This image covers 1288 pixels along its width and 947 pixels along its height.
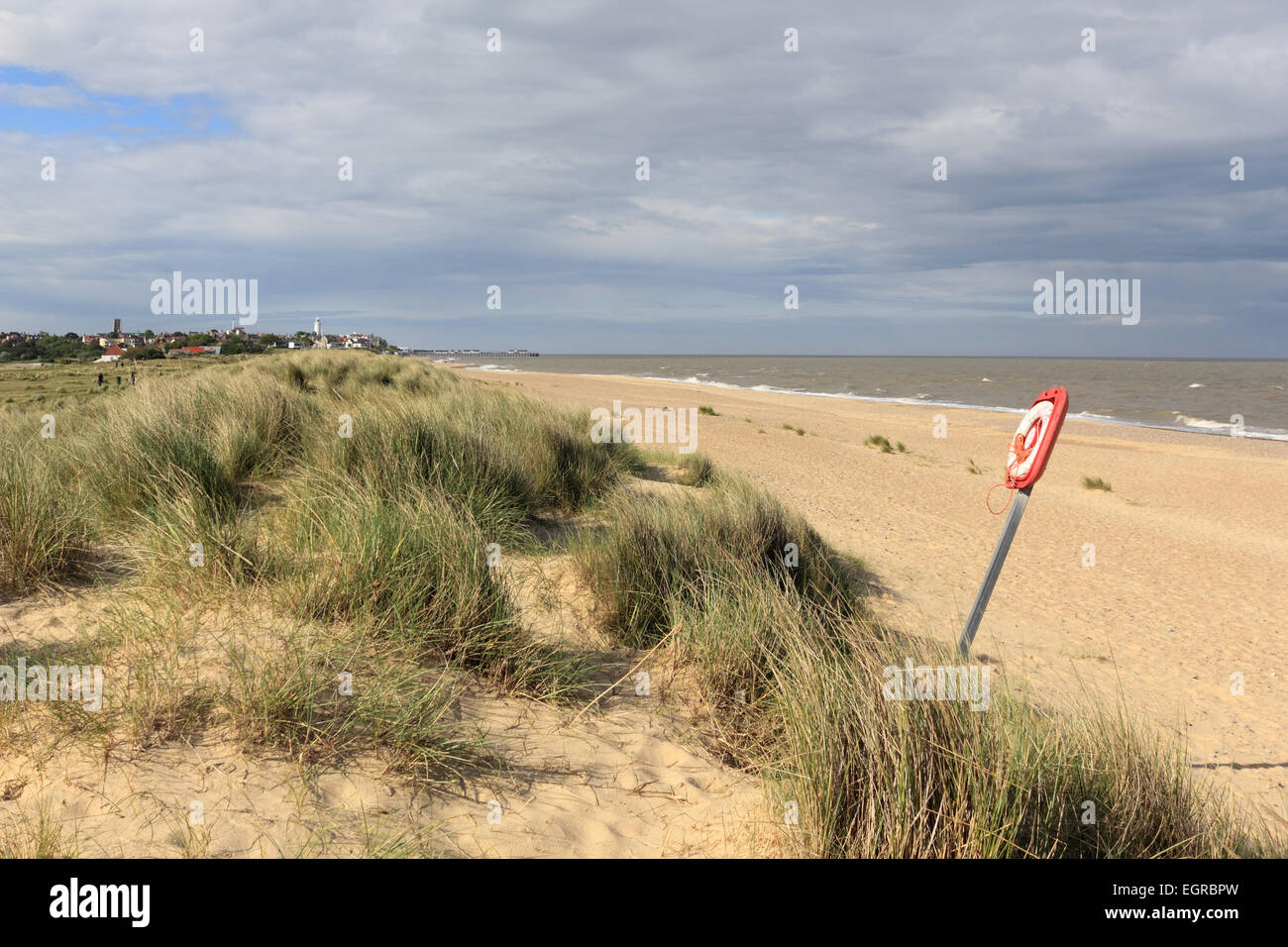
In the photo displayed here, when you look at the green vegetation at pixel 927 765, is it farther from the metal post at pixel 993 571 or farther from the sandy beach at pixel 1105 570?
the sandy beach at pixel 1105 570

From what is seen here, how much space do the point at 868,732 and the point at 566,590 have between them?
2.82 m

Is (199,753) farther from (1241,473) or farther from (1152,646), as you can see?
(1241,473)

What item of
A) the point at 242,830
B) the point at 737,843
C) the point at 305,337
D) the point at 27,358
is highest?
the point at 305,337

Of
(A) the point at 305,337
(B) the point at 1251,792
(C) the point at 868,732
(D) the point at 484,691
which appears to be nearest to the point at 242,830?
(D) the point at 484,691

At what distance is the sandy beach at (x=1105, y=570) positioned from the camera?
547 cm

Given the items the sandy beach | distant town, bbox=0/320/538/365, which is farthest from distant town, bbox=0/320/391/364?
the sandy beach

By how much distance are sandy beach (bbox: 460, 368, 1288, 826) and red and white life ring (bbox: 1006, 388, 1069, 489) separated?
3.00ft

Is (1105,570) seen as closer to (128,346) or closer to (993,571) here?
(993,571)

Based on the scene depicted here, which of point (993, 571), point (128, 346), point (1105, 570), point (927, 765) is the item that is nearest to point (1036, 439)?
point (993, 571)

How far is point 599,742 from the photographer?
3.51 meters

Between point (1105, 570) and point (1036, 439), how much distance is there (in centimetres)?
686

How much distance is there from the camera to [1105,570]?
30.1ft

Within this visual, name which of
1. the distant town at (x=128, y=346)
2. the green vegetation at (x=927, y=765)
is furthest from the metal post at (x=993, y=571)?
the distant town at (x=128, y=346)

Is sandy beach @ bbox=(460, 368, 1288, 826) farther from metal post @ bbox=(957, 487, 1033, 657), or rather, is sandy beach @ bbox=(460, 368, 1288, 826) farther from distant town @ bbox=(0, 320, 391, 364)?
distant town @ bbox=(0, 320, 391, 364)
